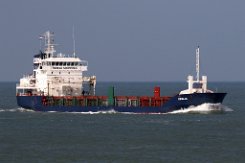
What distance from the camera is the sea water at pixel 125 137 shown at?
51375 millimetres

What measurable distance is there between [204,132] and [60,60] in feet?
95.9

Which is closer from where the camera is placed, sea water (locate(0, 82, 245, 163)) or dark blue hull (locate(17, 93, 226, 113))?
sea water (locate(0, 82, 245, 163))

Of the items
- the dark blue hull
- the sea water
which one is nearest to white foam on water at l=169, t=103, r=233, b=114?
the sea water

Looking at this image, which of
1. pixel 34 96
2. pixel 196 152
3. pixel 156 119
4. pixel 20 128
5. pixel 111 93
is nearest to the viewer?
pixel 196 152

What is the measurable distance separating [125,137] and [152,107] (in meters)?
21.0

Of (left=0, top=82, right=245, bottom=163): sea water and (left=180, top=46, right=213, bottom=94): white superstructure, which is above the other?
(left=180, top=46, right=213, bottom=94): white superstructure

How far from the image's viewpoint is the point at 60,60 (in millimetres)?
89125

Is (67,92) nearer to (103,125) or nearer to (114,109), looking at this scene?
(114,109)

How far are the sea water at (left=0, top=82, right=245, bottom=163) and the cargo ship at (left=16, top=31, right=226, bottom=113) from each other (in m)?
1.16

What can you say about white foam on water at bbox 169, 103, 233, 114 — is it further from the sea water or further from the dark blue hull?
the dark blue hull

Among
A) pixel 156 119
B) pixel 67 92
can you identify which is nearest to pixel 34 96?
pixel 67 92

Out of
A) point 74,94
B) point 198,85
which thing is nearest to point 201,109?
point 198,85

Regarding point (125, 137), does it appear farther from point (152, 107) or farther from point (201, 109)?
point (152, 107)

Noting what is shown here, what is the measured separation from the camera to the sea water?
169 ft
